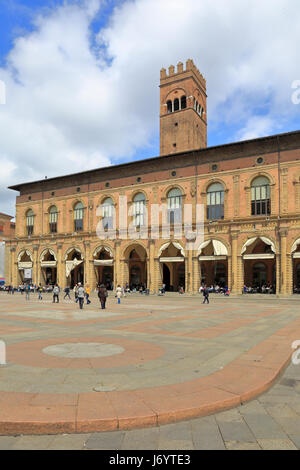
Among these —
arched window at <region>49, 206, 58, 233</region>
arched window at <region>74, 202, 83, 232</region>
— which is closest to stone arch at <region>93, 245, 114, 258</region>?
arched window at <region>74, 202, 83, 232</region>

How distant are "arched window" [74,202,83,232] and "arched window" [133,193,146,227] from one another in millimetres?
9480

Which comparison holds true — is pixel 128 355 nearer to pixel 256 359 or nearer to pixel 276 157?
pixel 256 359

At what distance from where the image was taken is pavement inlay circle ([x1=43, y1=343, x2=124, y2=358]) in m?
8.39

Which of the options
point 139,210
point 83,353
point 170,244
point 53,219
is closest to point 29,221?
point 53,219

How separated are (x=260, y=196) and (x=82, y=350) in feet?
112

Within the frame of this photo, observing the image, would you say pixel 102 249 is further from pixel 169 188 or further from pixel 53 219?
pixel 169 188

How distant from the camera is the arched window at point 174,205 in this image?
43.8 m

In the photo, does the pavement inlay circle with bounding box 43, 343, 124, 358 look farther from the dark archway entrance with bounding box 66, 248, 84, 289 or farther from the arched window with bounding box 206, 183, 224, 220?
the dark archway entrance with bounding box 66, 248, 84, 289

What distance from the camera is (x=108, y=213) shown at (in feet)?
163

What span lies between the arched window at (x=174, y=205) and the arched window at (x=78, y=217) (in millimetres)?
14504

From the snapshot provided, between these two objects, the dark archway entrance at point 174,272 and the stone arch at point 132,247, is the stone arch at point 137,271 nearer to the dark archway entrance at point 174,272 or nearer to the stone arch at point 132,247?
the stone arch at point 132,247

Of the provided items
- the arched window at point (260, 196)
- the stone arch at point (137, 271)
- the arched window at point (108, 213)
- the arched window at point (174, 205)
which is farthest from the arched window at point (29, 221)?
the arched window at point (260, 196)
